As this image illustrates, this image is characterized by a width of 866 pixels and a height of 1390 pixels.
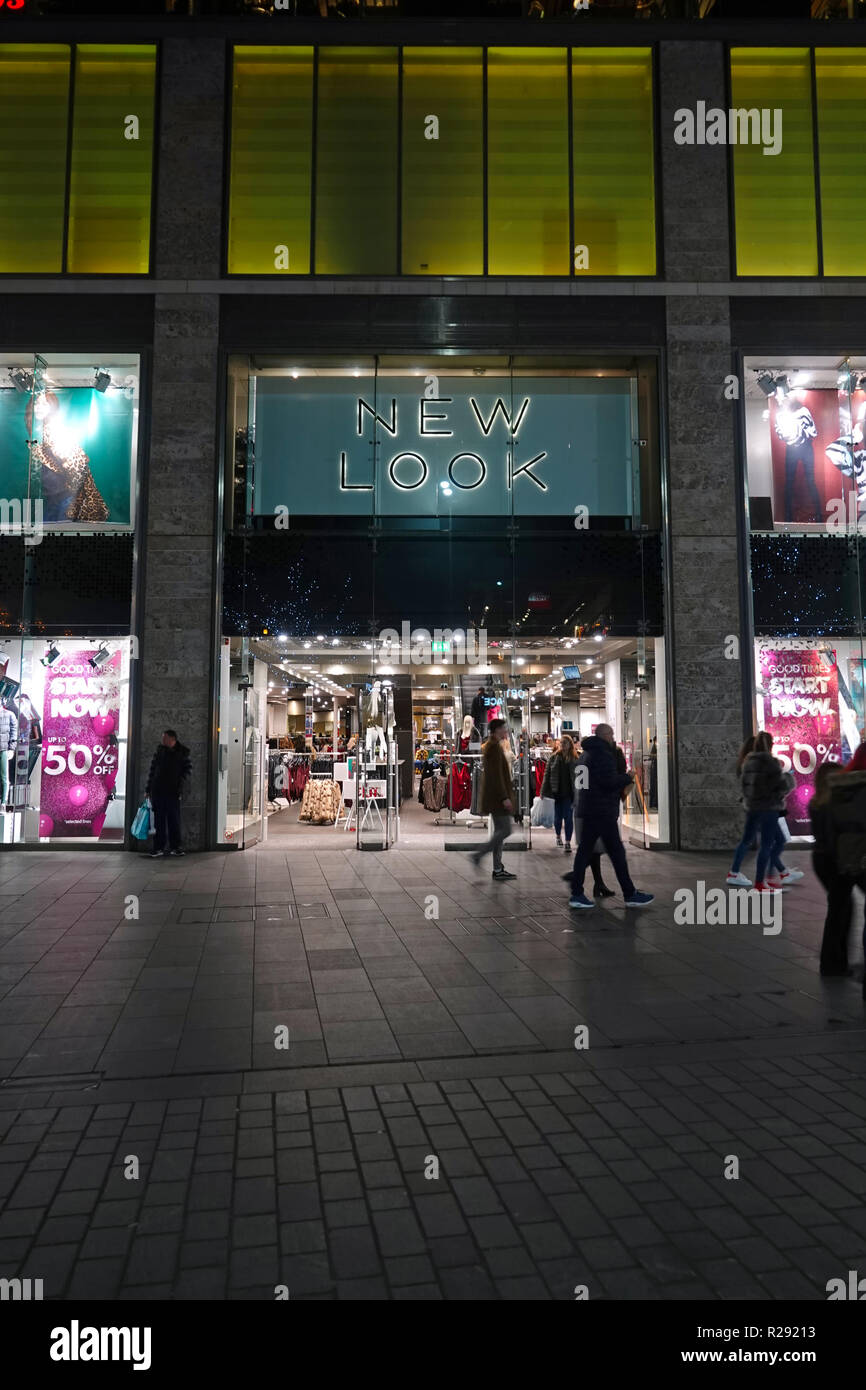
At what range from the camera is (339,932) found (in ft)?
24.7

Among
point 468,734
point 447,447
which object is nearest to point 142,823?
point 468,734

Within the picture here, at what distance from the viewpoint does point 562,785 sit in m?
12.2

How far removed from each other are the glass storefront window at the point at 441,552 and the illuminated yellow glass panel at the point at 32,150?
3.63 meters

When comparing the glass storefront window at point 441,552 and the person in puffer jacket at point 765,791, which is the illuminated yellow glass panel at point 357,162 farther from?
the person in puffer jacket at point 765,791

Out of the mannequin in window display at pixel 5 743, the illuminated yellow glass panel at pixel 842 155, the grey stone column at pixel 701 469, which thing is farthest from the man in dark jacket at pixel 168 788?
the illuminated yellow glass panel at pixel 842 155

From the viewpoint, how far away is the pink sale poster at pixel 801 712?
43.3ft

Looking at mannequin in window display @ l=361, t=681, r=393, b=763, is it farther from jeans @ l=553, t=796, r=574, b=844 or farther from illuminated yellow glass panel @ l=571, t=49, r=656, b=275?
illuminated yellow glass panel @ l=571, t=49, r=656, b=275

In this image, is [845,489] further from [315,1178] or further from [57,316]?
[315,1178]

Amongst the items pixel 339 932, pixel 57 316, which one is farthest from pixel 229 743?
pixel 57 316

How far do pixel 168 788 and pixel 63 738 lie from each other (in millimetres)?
2318

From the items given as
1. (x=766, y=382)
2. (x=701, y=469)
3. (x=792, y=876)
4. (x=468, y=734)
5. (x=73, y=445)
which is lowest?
(x=792, y=876)

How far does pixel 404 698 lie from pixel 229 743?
3.16 meters

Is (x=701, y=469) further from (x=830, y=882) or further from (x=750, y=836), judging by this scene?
(x=830, y=882)

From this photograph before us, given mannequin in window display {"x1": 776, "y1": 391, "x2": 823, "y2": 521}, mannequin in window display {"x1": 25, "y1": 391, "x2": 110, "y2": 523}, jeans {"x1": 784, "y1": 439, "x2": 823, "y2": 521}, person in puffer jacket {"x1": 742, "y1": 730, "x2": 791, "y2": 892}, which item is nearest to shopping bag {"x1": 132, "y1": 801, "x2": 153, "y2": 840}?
mannequin in window display {"x1": 25, "y1": 391, "x2": 110, "y2": 523}
